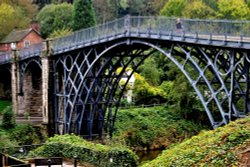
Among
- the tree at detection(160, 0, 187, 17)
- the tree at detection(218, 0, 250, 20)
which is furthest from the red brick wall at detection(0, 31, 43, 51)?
the tree at detection(218, 0, 250, 20)

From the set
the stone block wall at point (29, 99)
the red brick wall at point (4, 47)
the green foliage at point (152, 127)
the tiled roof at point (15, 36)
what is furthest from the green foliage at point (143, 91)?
the red brick wall at point (4, 47)

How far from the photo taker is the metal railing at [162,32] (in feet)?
78.2

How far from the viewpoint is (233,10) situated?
64.8 metres

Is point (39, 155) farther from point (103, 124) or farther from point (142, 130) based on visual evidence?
point (142, 130)

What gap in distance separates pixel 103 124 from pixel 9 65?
46.9ft

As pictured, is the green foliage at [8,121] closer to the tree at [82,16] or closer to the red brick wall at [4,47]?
the red brick wall at [4,47]

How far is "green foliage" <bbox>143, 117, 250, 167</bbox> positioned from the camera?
13.2m

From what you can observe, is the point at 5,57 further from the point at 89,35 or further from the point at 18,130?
the point at 89,35

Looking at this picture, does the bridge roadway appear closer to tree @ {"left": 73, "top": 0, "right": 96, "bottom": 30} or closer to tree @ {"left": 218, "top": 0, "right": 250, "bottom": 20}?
tree @ {"left": 73, "top": 0, "right": 96, "bottom": 30}

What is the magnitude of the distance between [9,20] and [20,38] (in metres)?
7.13

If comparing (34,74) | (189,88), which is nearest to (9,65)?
(34,74)

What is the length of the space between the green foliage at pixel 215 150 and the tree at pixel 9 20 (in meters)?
53.2

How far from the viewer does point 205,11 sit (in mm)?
67625

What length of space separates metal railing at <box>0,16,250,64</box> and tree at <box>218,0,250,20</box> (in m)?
30.4
